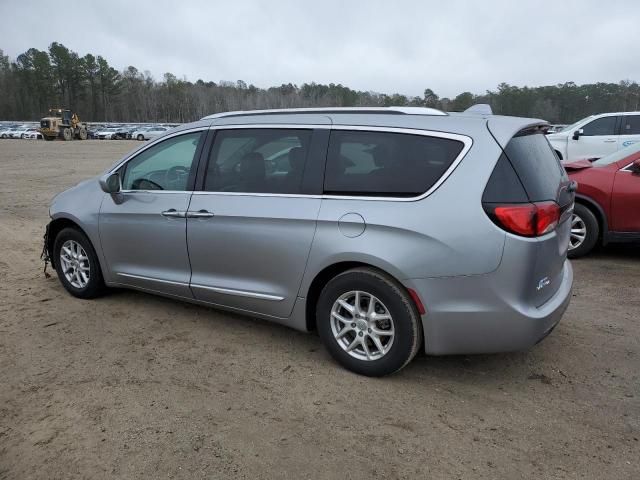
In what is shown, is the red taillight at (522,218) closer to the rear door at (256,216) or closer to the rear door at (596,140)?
the rear door at (256,216)

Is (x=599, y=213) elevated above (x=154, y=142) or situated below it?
below

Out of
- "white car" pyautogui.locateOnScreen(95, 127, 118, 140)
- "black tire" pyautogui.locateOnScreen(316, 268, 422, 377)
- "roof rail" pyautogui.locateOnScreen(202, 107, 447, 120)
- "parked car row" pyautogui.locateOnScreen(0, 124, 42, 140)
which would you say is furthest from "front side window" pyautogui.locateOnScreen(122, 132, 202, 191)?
"parked car row" pyautogui.locateOnScreen(0, 124, 42, 140)

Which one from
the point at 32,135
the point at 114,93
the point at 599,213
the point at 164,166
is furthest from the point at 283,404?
the point at 114,93

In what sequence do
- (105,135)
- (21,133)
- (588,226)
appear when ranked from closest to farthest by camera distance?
(588,226)
(105,135)
(21,133)

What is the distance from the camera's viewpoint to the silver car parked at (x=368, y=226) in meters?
3.09

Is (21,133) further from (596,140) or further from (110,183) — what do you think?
(110,183)

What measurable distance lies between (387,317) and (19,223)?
7.81 meters

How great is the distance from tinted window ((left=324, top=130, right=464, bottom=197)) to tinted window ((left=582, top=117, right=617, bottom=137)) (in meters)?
11.5

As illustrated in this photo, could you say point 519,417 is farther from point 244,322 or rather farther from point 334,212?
point 244,322

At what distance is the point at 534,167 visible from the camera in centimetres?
329

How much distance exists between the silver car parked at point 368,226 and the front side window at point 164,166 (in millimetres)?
18

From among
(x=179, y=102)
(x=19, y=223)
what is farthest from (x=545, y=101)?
(x=179, y=102)

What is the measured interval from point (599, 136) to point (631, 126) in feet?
2.29

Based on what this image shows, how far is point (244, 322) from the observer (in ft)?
14.9
